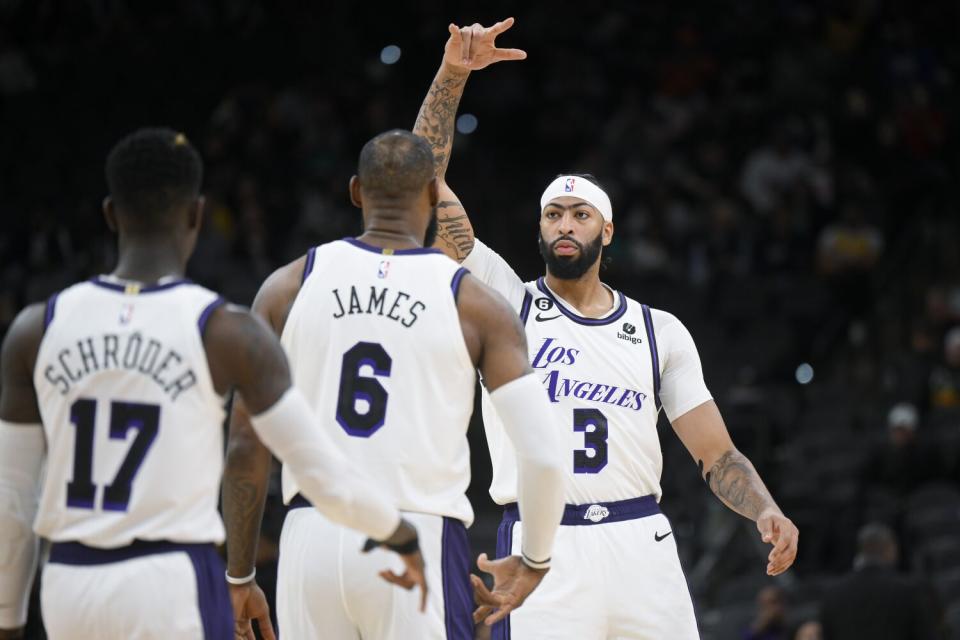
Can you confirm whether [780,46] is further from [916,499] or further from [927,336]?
[916,499]

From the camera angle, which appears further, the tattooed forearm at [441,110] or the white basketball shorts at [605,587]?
the tattooed forearm at [441,110]

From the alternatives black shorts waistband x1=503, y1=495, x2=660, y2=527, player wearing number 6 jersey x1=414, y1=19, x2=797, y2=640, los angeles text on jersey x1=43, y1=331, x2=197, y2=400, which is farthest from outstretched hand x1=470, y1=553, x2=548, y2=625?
los angeles text on jersey x1=43, y1=331, x2=197, y2=400

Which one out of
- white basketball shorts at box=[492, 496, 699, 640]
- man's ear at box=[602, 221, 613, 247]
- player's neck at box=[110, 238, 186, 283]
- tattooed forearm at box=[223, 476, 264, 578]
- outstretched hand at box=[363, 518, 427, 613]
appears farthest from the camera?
man's ear at box=[602, 221, 613, 247]

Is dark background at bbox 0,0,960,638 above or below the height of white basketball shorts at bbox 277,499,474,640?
above

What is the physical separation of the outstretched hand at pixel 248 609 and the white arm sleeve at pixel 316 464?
4.15 feet

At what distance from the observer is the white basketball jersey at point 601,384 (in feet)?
22.9

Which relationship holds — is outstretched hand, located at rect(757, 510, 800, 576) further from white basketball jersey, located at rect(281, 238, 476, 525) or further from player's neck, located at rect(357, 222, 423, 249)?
player's neck, located at rect(357, 222, 423, 249)

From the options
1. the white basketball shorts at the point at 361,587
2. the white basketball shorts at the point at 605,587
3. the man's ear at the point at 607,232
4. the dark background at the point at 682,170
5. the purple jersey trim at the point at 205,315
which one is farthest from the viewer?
the dark background at the point at 682,170

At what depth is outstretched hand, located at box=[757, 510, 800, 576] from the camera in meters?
6.73

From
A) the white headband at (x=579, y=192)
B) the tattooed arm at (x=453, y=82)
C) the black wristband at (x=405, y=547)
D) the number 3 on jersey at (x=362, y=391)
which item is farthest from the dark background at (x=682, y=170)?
the black wristband at (x=405, y=547)

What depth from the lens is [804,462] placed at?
16.0 metres

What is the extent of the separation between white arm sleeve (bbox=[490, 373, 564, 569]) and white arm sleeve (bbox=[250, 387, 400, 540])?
761 millimetres

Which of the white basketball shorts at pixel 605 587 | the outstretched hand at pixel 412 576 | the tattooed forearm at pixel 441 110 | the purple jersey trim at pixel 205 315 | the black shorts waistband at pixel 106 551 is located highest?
the tattooed forearm at pixel 441 110

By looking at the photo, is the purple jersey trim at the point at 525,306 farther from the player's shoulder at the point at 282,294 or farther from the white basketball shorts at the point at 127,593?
the white basketball shorts at the point at 127,593
